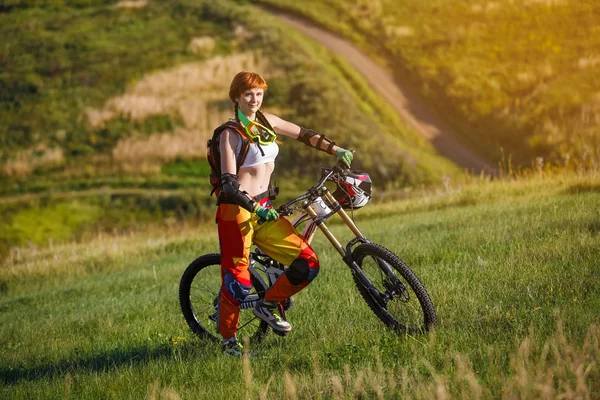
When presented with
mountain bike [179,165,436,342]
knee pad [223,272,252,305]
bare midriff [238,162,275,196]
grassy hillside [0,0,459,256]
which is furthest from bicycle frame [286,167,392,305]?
grassy hillside [0,0,459,256]

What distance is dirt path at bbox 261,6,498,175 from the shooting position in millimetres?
33094

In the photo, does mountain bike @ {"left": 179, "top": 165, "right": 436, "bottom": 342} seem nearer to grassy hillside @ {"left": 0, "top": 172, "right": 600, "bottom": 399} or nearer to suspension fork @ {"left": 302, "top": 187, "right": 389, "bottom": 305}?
suspension fork @ {"left": 302, "top": 187, "right": 389, "bottom": 305}

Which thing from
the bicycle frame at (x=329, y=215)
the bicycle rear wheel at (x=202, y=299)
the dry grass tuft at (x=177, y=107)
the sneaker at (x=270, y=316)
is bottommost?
the dry grass tuft at (x=177, y=107)

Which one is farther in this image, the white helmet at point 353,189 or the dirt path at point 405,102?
the dirt path at point 405,102

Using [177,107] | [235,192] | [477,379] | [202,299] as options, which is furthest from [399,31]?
[477,379]

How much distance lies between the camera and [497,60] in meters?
40.2

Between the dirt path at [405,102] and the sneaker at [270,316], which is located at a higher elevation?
the sneaker at [270,316]

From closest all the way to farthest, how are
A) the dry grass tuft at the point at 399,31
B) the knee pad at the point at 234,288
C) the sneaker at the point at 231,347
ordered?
the knee pad at the point at 234,288 < the sneaker at the point at 231,347 < the dry grass tuft at the point at 399,31

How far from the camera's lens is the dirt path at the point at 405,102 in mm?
33094

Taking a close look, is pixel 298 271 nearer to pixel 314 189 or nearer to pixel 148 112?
pixel 314 189

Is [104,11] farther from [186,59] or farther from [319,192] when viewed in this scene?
[319,192]

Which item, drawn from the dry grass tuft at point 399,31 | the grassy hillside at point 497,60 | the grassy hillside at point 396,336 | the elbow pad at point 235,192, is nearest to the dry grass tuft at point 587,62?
the grassy hillside at point 497,60

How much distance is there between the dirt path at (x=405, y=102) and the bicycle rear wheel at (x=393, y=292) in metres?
23.3

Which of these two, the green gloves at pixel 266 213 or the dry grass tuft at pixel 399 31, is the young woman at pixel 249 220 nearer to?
the green gloves at pixel 266 213
